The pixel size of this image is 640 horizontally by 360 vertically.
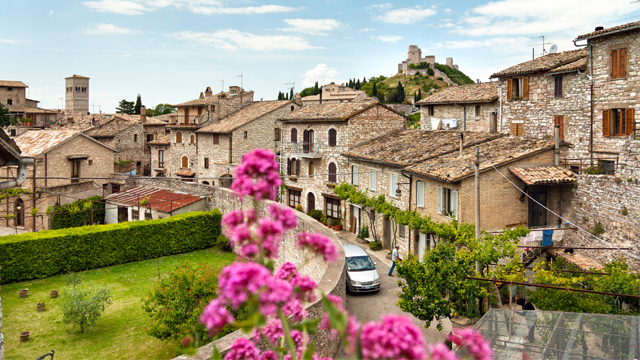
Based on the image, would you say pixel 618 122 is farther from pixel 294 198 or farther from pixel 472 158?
pixel 294 198

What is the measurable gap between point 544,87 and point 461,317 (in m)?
19.9

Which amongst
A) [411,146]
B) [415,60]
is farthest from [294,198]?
[415,60]

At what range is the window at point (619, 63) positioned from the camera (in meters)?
22.3

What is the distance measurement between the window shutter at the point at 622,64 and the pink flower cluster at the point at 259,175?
82.5 ft

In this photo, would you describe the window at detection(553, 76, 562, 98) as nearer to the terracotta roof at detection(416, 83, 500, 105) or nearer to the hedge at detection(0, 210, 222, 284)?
the terracotta roof at detection(416, 83, 500, 105)

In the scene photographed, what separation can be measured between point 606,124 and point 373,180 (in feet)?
41.5

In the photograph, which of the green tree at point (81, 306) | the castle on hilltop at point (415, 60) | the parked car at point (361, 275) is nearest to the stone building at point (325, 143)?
the parked car at point (361, 275)

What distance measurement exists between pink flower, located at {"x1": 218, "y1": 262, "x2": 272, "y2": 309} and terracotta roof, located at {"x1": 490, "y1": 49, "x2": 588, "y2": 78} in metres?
28.8

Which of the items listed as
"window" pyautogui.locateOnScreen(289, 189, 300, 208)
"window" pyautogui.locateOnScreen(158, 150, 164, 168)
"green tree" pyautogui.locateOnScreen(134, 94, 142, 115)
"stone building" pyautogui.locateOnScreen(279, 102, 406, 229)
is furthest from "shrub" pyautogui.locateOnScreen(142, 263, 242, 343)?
"green tree" pyautogui.locateOnScreen(134, 94, 142, 115)

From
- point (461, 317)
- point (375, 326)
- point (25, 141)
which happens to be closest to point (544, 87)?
point (461, 317)

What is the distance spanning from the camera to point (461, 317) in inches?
522

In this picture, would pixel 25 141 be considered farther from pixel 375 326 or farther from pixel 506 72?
pixel 375 326

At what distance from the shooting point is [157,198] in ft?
107

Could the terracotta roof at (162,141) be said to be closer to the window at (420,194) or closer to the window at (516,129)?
the window at (420,194)
